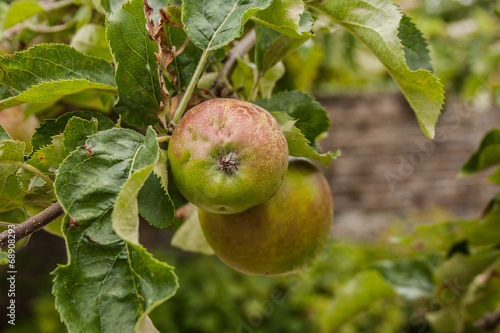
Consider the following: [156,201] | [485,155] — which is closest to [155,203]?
[156,201]

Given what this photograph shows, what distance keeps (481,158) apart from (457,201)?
10.1 ft

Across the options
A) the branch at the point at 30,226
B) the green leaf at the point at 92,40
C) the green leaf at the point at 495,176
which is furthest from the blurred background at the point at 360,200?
the branch at the point at 30,226

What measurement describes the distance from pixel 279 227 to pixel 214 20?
222 mm

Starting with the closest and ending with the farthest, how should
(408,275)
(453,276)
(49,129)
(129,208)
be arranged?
(129,208)
(49,129)
(453,276)
(408,275)

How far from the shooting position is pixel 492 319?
2.85 feet

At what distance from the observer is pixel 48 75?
1.40 ft

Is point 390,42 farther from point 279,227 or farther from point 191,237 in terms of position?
point 191,237

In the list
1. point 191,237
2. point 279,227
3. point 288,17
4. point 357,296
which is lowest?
point 357,296

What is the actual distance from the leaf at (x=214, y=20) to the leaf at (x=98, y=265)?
124mm

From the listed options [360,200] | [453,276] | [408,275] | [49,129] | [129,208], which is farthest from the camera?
[360,200]

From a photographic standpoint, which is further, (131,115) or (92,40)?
→ (92,40)

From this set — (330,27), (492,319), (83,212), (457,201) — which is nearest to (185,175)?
(83,212)

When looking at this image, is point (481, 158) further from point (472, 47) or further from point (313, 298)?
point (472, 47)

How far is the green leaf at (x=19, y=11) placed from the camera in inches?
27.0
